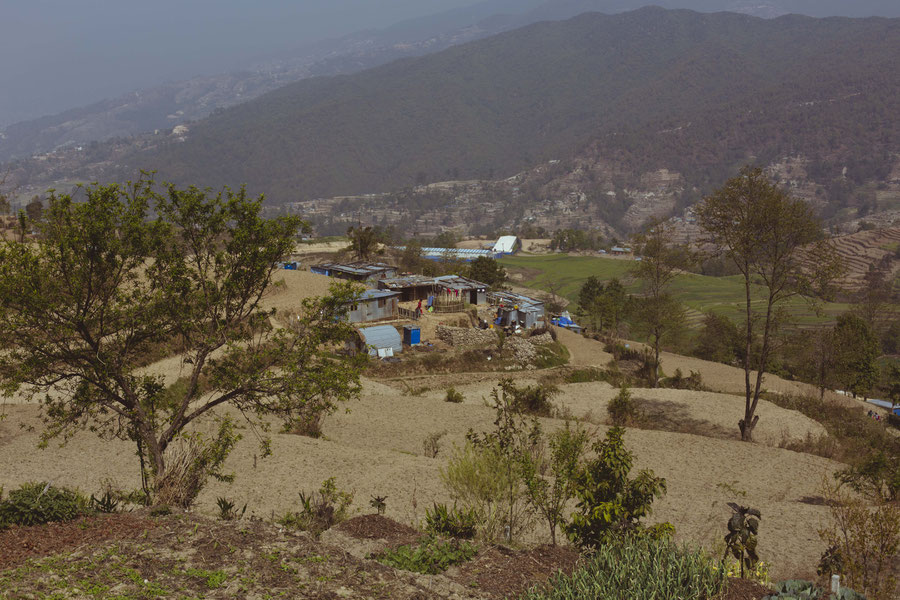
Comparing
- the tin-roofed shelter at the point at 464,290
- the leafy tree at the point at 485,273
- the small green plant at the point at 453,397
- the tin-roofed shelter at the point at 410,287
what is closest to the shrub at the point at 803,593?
the small green plant at the point at 453,397

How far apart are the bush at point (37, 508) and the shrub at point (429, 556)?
4410 mm

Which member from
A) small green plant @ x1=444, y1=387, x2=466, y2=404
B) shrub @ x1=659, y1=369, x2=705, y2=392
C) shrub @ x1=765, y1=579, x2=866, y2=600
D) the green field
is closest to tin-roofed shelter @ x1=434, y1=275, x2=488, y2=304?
shrub @ x1=659, y1=369, x2=705, y2=392

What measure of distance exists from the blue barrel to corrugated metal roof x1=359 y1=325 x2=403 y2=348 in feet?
2.34

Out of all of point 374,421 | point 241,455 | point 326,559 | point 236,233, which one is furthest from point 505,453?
point 374,421

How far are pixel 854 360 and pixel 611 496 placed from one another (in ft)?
108

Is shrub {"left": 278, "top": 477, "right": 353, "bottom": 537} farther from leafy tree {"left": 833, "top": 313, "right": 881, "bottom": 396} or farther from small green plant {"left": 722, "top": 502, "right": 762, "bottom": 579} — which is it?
leafy tree {"left": 833, "top": 313, "right": 881, "bottom": 396}

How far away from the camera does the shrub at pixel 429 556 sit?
302 inches

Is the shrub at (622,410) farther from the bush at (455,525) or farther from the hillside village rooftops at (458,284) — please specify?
the hillside village rooftops at (458,284)

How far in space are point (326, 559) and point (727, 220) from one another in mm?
16386

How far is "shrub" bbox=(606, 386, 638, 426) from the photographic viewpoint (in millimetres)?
21359

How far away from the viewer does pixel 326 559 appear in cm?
743

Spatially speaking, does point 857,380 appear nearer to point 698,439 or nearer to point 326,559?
point 698,439

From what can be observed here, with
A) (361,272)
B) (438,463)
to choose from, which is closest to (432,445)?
(438,463)

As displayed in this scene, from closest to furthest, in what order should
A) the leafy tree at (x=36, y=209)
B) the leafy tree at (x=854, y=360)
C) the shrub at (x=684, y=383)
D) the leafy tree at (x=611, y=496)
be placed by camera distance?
the leafy tree at (x=611, y=496), the leafy tree at (x=36, y=209), the shrub at (x=684, y=383), the leafy tree at (x=854, y=360)
